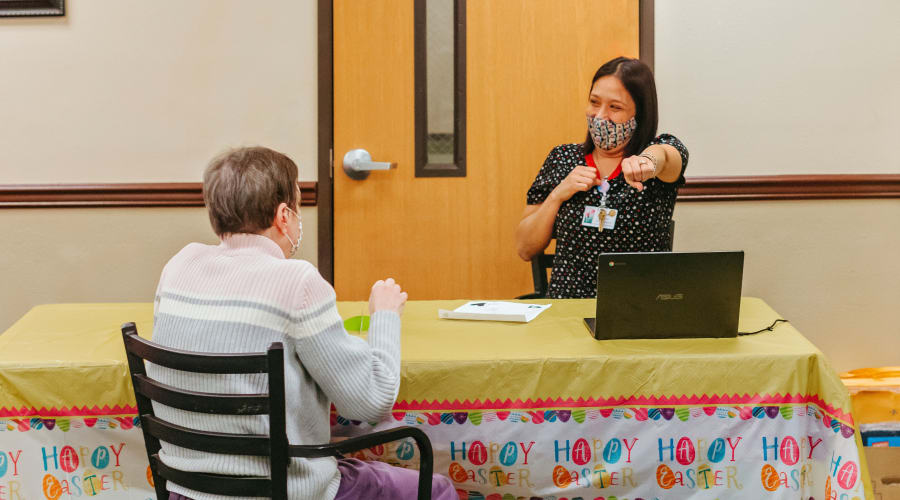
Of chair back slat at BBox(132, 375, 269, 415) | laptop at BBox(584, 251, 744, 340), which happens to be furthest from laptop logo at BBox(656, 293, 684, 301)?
chair back slat at BBox(132, 375, 269, 415)

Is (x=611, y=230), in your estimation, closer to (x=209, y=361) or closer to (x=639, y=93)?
(x=639, y=93)

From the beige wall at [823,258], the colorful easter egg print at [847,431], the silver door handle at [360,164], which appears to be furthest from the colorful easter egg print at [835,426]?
the silver door handle at [360,164]

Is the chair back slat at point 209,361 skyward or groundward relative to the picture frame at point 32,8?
groundward

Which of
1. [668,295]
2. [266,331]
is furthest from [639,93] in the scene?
[266,331]

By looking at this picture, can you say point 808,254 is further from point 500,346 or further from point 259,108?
point 259,108

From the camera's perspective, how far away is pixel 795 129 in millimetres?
3016

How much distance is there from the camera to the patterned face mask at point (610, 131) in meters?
2.49

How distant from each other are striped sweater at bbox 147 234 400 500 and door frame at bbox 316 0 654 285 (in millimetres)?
1573

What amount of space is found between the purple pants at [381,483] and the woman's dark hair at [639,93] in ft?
4.40

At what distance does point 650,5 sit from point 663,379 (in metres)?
1.76

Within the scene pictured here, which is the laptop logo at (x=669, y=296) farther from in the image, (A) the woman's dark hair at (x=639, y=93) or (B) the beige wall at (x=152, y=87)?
(B) the beige wall at (x=152, y=87)

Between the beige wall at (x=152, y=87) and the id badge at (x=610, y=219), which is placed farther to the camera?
the beige wall at (x=152, y=87)

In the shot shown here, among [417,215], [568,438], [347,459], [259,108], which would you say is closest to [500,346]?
[568,438]

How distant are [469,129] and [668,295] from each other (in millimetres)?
1486
